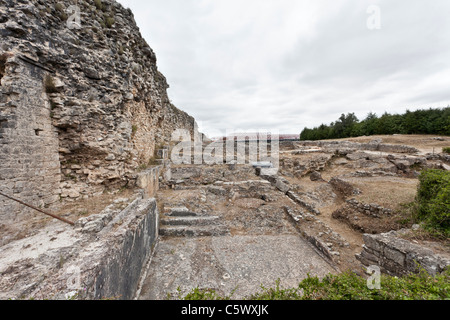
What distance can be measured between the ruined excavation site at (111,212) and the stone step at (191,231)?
5 centimetres

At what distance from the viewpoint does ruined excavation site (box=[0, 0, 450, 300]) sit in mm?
2990

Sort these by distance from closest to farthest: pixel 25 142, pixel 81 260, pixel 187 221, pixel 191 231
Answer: pixel 81 260 < pixel 25 142 < pixel 191 231 < pixel 187 221

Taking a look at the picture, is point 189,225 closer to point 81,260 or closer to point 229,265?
point 229,265

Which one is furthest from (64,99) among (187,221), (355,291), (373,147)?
(373,147)

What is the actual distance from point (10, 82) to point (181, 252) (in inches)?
233

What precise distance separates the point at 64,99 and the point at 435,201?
10.5 meters

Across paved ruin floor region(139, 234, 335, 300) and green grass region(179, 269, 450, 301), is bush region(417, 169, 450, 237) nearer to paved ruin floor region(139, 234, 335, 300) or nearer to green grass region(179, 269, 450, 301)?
paved ruin floor region(139, 234, 335, 300)

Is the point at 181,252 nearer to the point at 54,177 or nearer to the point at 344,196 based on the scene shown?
the point at 54,177

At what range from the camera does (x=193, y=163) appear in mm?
13312

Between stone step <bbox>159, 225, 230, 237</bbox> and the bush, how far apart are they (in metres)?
5.67

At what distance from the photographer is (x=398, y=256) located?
12.1 ft

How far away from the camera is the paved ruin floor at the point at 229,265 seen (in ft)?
12.8

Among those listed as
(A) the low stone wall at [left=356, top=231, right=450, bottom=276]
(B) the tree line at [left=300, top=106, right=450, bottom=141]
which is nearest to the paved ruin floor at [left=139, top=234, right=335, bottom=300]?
(A) the low stone wall at [left=356, top=231, right=450, bottom=276]
